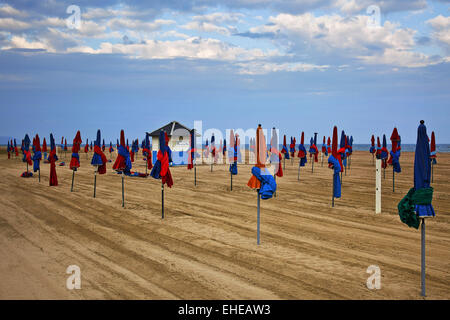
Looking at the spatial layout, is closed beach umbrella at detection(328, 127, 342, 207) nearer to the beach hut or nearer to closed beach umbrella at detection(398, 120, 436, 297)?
closed beach umbrella at detection(398, 120, 436, 297)

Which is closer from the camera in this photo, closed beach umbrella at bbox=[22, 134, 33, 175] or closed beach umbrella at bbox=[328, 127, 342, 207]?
closed beach umbrella at bbox=[328, 127, 342, 207]

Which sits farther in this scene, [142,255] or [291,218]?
[291,218]

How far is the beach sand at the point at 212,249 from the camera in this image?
6889 mm

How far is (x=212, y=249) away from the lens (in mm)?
9406

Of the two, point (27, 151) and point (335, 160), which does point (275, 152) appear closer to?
point (335, 160)

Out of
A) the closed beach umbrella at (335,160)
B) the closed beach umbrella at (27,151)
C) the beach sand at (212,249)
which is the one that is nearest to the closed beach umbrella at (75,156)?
the beach sand at (212,249)

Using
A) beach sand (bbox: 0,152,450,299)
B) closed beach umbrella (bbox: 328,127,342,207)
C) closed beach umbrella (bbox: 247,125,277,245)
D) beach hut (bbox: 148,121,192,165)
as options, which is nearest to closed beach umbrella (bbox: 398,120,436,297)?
beach sand (bbox: 0,152,450,299)

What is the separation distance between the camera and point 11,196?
17688 millimetres

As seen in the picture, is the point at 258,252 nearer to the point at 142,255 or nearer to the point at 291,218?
the point at 142,255

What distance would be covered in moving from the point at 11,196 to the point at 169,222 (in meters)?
10.4

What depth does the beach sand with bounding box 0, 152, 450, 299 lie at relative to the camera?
689 cm
